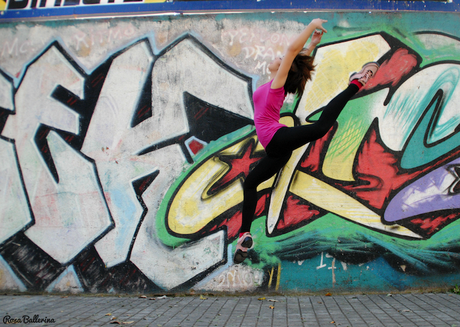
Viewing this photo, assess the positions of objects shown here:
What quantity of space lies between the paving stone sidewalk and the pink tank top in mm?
1860

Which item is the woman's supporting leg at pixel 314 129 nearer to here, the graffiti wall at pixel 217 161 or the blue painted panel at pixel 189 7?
the graffiti wall at pixel 217 161

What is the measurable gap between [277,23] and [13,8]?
390 cm

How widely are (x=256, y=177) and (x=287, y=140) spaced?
518 mm

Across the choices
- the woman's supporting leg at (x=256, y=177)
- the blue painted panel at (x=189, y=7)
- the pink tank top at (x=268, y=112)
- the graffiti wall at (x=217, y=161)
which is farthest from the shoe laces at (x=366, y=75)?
the blue painted panel at (x=189, y=7)

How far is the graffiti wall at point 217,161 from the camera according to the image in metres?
4.45

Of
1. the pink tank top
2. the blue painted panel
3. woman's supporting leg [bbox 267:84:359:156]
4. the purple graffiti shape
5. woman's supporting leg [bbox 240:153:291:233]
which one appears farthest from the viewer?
the blue painted panel

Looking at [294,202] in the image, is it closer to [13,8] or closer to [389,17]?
[389,17]

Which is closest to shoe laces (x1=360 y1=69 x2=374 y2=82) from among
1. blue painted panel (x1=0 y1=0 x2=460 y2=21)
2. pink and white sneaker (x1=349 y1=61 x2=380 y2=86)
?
pink and white sneaker (x1=349 y1=61 x2=380 y2=86)

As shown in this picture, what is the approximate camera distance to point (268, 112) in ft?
10.8

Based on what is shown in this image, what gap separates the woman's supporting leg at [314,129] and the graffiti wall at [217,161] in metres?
1.44

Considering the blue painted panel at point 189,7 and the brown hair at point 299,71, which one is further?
the blue painted panel at point 189,7

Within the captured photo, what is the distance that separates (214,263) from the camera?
454cm

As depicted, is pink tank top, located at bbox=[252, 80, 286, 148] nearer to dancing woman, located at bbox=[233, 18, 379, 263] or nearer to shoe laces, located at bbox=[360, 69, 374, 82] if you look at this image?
dancing woman, located at bbox=[233, 18, 379, 263]

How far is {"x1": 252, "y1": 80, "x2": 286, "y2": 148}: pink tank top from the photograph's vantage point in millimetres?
3225
